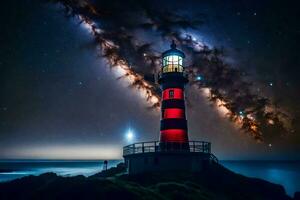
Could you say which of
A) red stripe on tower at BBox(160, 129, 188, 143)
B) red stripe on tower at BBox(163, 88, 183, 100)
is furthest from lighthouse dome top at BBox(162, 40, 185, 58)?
red stripe on tower at BBox(160, 129, 188, 143)

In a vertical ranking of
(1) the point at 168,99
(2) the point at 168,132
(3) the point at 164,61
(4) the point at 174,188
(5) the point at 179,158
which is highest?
(3) the point at 164,61

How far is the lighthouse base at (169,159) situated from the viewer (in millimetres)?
25125

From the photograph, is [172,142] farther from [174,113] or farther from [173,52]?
[173,52]

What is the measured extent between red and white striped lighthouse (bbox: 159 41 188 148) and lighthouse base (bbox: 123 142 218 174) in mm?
1057

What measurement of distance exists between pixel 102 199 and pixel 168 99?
1321 centimetres

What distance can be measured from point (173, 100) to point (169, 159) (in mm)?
5308

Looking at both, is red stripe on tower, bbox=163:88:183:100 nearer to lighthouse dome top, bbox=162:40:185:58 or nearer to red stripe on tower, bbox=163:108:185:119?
red stripe on tower, bbox=163:108:185:119

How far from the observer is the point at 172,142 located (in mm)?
25656

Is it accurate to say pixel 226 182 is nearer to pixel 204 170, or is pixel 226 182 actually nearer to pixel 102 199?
pixel 204 170

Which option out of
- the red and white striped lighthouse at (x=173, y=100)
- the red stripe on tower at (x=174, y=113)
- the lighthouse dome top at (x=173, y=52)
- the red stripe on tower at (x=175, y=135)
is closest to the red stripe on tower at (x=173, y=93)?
the red and white striped lighthouse at (x=173, y=100)

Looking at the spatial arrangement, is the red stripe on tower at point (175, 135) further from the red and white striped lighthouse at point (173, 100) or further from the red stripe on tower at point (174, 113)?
the red stripe on tower at point (174, 113)

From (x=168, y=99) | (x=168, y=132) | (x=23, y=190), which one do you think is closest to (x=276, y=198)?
(x=168, y=132)

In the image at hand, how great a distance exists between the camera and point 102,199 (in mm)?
15562

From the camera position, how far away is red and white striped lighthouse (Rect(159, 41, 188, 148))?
26094 millimetres
